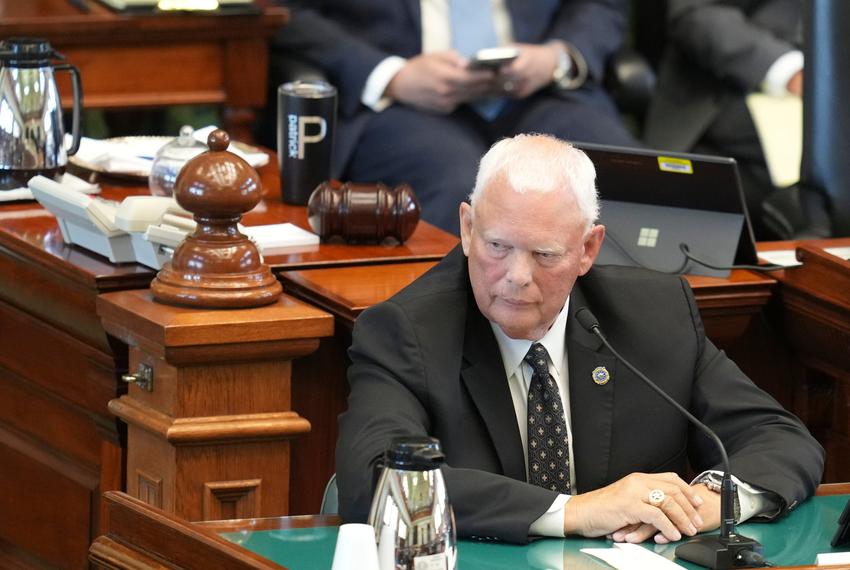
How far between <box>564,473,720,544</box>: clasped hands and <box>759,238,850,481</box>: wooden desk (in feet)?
3.05

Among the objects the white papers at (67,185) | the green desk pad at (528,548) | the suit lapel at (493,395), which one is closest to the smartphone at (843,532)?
the green desk pad at (528,548)

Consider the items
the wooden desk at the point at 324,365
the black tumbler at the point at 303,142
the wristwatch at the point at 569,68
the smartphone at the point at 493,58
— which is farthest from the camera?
the wristwatch at the point at 569,68

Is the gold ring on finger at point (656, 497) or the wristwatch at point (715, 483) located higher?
the gold ring on finger at point (656, 497)

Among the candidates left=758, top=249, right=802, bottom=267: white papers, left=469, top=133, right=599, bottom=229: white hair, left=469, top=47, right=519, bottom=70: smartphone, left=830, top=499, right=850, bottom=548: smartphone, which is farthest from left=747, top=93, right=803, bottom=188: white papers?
left=830, top=499, right=850, bottom=548: smartphone

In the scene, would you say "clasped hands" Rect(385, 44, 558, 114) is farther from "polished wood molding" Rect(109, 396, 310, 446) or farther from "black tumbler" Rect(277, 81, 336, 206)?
"polished wood molding" Rect(109, 396, 310, 446)

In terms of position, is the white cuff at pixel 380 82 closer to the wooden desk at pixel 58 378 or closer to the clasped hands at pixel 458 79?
the clasped hands at pixel 458 79

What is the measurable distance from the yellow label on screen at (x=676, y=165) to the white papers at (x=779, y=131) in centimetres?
186

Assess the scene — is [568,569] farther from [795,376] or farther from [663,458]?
[795,376]

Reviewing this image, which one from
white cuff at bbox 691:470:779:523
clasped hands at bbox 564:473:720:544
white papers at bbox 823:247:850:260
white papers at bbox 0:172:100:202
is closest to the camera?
clasped hands at bbox 564:473:720:544

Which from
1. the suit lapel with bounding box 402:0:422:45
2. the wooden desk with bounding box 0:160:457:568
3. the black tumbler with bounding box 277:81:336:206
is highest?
the suit lapel with bounding box 402:0:422:45

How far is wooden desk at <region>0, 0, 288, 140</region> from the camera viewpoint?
4.36m

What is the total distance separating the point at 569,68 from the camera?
4.58 m

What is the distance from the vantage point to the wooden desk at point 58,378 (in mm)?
2801

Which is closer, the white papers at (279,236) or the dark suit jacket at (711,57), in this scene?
the white papers at (279,236)
